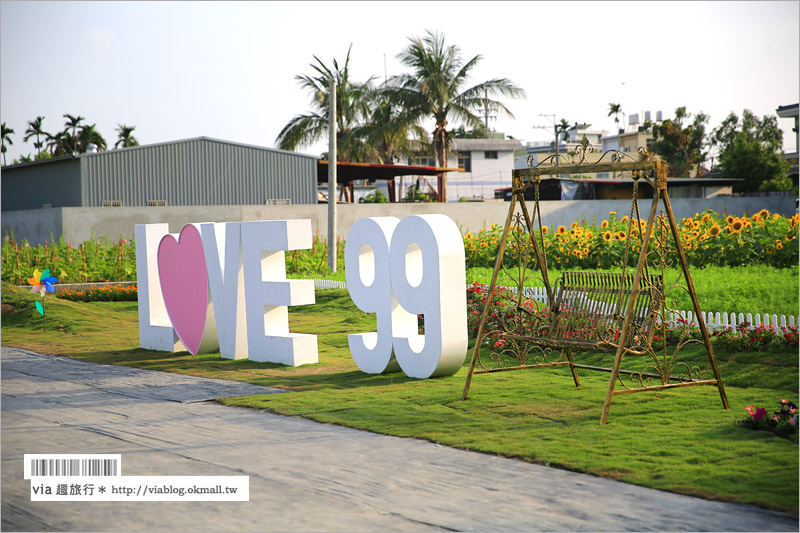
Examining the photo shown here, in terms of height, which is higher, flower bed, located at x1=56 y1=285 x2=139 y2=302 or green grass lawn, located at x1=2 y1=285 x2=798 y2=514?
flower bed, located at x1=56 y1=285 x2=139 y2=302

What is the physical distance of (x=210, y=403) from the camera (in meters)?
8.23

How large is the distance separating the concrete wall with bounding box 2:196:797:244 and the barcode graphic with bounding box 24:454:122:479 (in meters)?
18.3

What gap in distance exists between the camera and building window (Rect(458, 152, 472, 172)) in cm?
5416

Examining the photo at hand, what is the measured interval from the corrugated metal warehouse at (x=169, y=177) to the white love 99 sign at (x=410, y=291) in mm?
20648

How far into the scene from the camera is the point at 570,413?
7359 millimetres

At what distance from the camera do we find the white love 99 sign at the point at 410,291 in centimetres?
910

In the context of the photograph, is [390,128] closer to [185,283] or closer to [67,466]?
[185,283]

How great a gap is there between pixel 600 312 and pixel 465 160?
4673 centimetres

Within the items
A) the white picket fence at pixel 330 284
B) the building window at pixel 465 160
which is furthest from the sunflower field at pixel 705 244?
the building window at pixel 465 160

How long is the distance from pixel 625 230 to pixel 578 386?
35.7 feet

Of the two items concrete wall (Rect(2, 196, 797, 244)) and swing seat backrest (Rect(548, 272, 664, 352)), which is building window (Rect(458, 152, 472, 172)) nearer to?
concrete wall (Rect(2, 196, 797, 244))

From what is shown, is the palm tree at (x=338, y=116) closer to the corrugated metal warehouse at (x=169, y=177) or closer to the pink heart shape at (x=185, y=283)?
the corrugated metal warehouse at (x=169, y=177)

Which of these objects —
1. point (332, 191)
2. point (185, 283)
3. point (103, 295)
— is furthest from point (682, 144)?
point (185, 283)

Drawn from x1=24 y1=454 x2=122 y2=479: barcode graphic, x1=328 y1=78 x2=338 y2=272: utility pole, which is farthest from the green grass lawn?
x1=328 y1=78 x2=338 y2=272: utility pole
